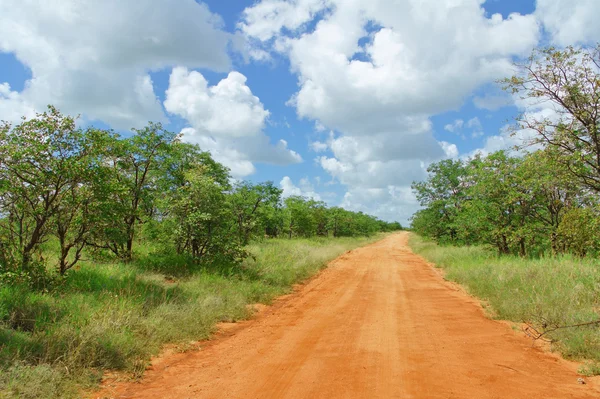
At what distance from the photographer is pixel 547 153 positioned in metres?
9.37

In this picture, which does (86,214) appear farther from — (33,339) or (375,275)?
(375,275)

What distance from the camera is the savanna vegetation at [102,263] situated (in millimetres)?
5480

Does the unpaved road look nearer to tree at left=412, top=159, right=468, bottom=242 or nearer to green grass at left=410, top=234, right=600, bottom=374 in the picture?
green grass at left=410, top=234, right=600, bottom=374

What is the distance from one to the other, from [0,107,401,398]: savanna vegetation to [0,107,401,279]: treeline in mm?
29

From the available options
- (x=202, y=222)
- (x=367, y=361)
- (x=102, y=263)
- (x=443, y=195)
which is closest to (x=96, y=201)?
(x=102, y=263)

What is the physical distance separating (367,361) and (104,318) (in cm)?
453

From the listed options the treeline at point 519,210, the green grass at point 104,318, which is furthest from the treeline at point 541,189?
the green grass at point 104,318

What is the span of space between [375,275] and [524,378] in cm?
1134

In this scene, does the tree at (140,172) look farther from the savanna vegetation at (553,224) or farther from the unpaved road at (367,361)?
the savanna vegetation at (553,224)

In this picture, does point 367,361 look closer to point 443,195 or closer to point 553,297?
point 553,297


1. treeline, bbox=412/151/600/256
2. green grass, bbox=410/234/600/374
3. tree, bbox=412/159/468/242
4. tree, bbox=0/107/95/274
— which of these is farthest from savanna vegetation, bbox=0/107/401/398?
tree, bbox=412/159/468/242

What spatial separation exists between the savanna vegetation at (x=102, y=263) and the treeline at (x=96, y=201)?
29 mm

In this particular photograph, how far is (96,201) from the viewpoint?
8586mm

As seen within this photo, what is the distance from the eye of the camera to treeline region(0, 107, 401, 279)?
24.8 ft
